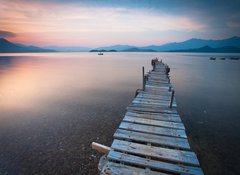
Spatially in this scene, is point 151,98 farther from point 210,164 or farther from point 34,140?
point 34,140

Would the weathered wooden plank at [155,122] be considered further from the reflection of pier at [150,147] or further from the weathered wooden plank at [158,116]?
the weathered wooden plank at [158,116]

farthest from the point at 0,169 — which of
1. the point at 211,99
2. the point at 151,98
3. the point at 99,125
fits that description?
the point at 211,99

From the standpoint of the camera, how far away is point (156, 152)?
4.88 meters

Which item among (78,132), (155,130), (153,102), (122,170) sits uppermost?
(153,102)

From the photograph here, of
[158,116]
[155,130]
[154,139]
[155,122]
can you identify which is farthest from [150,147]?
[158,116]

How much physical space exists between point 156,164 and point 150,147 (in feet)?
2.49

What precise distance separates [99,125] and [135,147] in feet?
18.6

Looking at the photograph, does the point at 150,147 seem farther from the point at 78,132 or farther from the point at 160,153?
the point at 78,132

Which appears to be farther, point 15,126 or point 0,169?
point 15,126

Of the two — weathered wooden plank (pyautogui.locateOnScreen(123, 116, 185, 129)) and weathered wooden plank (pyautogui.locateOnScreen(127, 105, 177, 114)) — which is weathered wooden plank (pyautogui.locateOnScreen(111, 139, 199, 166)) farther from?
weathered wooden plank (pyautogui.locateOnScreen(127, 105, 177, 114))

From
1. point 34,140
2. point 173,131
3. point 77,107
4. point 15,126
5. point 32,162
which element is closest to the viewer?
point 173,131

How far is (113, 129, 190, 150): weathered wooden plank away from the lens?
5281mm

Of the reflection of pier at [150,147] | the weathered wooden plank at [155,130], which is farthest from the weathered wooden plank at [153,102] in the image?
the weathered wooden plank at [155,130]

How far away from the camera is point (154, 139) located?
18.3 ft
